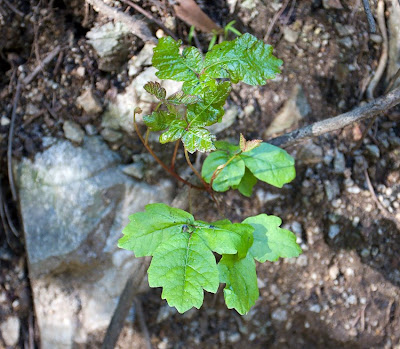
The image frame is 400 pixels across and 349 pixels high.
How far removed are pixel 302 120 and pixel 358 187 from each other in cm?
50

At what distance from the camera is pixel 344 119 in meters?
1.78

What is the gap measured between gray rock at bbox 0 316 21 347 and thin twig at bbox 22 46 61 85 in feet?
4.60

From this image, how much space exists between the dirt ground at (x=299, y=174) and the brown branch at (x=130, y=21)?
89 mm

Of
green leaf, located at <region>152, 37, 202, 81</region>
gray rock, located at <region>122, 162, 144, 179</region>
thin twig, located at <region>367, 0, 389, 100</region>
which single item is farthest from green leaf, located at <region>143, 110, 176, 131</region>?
thin twig, located at <region>367, 0, 389, 100</region>

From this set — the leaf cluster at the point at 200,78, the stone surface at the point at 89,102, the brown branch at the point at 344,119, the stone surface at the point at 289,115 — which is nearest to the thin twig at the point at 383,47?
the stone surface at the point at 289,115

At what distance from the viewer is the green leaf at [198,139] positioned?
1.40 m

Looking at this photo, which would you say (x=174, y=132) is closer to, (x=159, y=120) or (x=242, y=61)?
(x=159, y=120)

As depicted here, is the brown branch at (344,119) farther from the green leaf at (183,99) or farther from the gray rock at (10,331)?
the gray rock at (10,331)

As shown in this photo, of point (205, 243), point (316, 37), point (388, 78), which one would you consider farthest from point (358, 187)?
point (205, 243)

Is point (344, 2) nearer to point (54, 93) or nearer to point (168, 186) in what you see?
point (168, 186)

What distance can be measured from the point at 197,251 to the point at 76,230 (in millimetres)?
1168

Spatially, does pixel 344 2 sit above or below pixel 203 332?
above

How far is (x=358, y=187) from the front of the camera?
2.34 m

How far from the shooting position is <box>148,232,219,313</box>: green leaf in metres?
1.32
